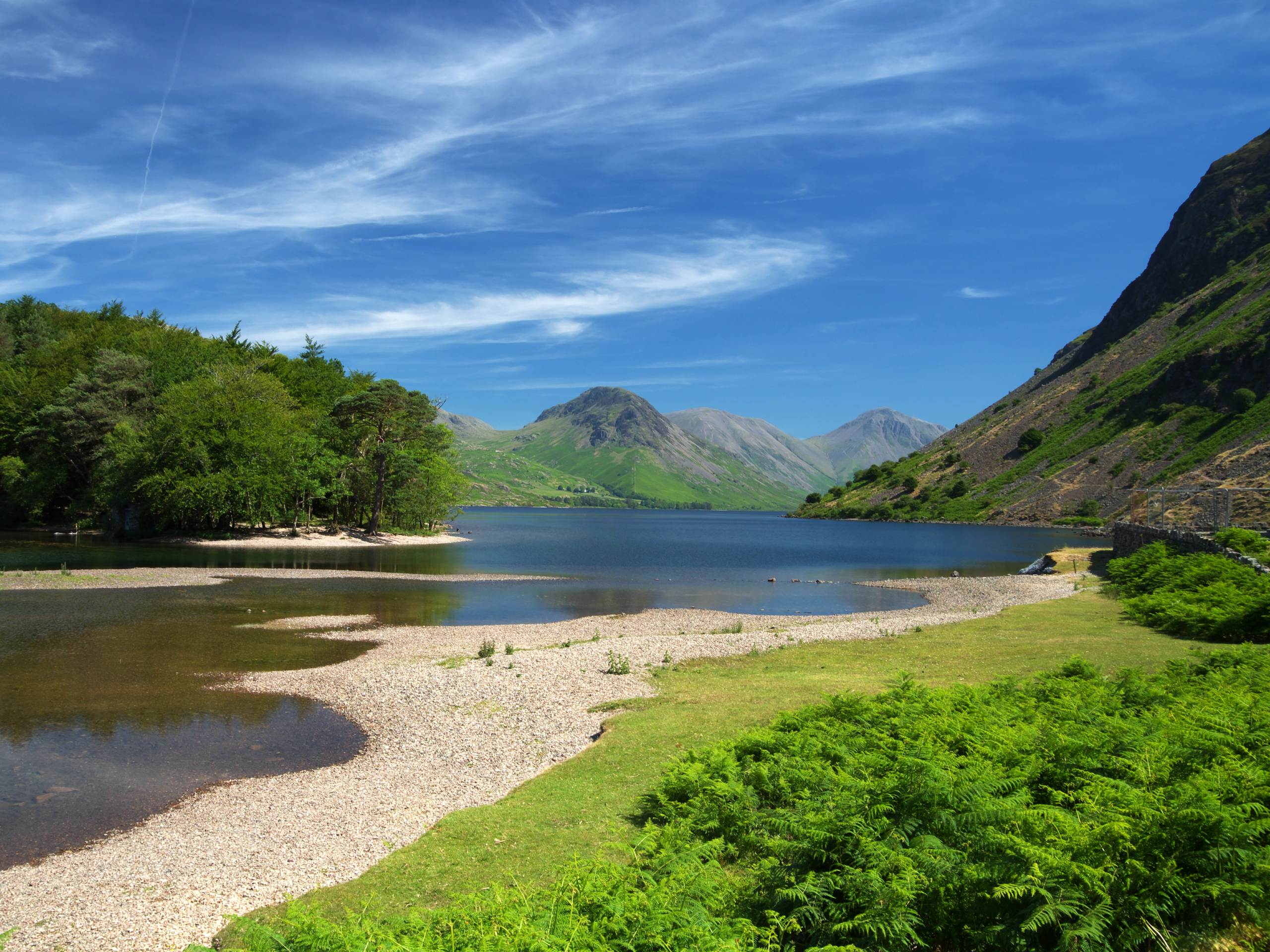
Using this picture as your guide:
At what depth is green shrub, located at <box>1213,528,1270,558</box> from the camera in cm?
3491

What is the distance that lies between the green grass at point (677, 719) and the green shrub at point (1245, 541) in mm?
6685

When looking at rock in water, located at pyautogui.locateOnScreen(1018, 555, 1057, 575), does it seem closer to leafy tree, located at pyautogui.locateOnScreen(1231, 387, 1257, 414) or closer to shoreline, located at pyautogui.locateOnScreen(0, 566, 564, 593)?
shoreline, located at pyautogui.locateOnScreen(0, 566, 564, 593)

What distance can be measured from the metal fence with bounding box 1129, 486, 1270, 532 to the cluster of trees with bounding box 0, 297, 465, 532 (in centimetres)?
7660

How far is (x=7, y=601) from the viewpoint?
39312mm

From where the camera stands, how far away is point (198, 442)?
77.4 meters

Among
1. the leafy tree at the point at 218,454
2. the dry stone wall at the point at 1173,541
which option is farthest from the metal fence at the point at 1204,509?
the leafy tree at the point at 218,454

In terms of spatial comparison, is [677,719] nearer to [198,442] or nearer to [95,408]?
[198,442]

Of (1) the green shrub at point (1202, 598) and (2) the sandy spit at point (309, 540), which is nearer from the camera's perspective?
(1) the green shrub at point (1202, 598)

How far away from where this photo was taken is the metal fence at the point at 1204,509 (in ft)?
165

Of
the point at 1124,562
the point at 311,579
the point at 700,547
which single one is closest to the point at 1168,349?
the point at 700,547

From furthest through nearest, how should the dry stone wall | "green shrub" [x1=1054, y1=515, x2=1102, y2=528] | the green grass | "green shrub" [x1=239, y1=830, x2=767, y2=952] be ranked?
"green shrub" [x1=1054, y1=515, x2=1102, y2=528] → the dry stone wall → the green grass → "green shrub" [x1=239, y1=830, x2=767, y2=952]

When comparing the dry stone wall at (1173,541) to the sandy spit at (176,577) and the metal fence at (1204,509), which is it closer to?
the metal fence at (1204,509)

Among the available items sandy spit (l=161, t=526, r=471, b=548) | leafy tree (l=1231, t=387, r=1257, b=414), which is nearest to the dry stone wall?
sandy spit (l=161, t=526, r=471, b=548)

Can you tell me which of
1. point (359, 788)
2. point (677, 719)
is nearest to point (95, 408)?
point (359, 788)
